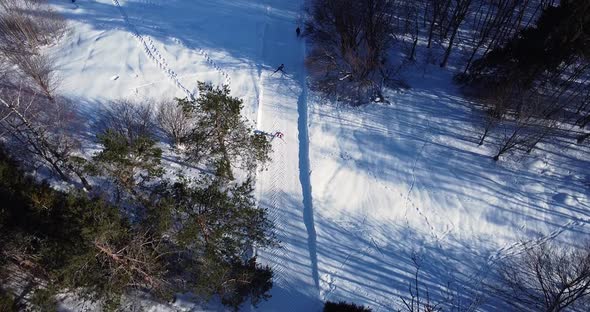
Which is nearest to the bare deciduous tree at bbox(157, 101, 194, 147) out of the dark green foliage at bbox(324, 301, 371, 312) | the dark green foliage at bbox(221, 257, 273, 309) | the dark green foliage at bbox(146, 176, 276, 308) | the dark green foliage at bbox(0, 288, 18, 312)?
the dark green foliage at bbox(146, 176, 276, 308)

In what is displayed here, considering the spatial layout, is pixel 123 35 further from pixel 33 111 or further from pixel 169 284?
pixel 169 284

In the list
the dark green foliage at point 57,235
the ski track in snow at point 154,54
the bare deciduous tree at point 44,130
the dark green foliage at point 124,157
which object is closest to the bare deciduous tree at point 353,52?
the ski track in snow at point 154,54

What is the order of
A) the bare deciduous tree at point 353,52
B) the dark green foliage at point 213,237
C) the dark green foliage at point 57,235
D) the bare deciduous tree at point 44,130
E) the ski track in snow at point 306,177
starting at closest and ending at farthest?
the dark green foliage at point 57,235, the dark green foliage at point 213,237, the ski track in snow at point 306,177, the bare deciduous tree at point 44,130, the bare deciduous tree at point 353,52

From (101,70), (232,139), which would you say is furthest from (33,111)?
(232,139)

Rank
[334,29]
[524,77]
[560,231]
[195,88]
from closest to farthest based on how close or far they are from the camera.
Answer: [560,231] < [524,77] < [195,88] < [334,29]

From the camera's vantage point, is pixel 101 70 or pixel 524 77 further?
pixel 101 70

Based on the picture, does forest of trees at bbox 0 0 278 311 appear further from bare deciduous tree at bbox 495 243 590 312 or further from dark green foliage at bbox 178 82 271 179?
bare deciduous tree at bbox 495 243 590 312

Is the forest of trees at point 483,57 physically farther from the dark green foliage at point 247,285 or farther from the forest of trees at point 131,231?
the dark green foliage at point 247,285


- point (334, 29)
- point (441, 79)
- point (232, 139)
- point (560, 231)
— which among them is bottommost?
point (560, 231)
